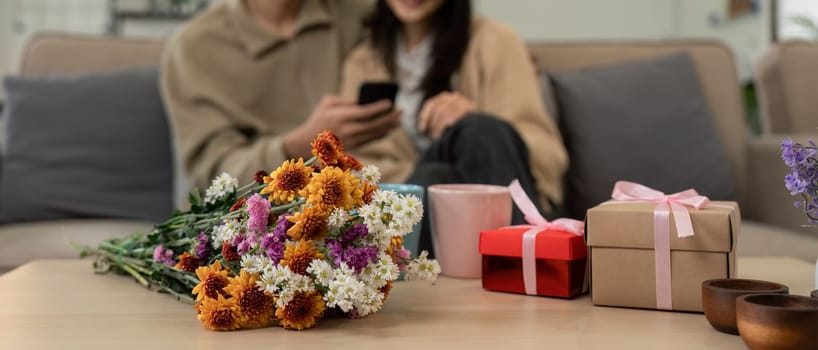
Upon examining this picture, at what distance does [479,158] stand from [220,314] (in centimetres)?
73

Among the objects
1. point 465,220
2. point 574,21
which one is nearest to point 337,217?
point 465,220

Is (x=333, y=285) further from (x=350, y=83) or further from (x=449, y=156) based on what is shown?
(x=350, y=83)

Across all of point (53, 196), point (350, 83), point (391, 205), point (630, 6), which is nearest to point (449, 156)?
point (350, 83)

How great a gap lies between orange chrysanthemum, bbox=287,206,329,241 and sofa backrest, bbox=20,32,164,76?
1584 mm

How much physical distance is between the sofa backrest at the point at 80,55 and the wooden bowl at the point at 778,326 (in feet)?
6.02

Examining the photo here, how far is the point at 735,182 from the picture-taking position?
2.04 m

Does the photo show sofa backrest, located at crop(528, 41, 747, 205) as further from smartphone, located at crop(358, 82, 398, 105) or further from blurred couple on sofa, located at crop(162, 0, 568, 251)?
smartphone, located at crop(358, 82, 398, 105)

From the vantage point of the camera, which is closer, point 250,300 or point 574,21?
point 250,300

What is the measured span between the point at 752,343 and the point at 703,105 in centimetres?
152

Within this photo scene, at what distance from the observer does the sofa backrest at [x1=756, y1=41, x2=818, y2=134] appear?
2129mm

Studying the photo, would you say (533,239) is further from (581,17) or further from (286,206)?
(581,17)

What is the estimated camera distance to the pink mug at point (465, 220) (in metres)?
1.02

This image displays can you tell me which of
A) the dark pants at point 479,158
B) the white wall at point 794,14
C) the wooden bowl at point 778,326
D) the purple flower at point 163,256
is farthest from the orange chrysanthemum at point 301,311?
the white wall at point 794,14

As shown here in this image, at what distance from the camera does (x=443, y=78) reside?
1.88 metres
